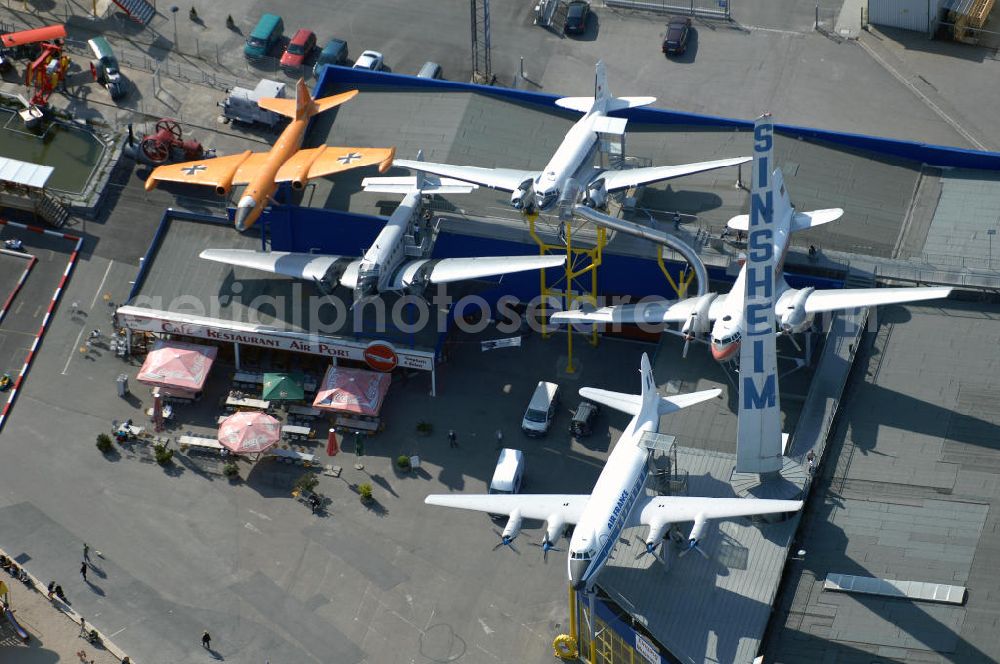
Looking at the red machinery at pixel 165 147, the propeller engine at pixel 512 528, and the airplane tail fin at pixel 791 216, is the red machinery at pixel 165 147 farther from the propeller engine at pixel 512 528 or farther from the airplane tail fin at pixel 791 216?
the propeller engine at pixel 512 528

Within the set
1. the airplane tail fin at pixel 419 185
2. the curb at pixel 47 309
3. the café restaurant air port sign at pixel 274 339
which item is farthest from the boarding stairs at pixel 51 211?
the airplane tail fin at pixel 419 185

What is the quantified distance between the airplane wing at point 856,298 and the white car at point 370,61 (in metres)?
46.6

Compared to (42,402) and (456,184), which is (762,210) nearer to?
(456,184)

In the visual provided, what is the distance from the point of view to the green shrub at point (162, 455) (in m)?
102

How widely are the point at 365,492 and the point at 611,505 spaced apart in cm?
2036

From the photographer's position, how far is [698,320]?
98062 mm

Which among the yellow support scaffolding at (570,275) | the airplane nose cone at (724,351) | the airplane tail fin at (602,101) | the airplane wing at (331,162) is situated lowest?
the airplane nose cone at (724,351)

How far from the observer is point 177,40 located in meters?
135

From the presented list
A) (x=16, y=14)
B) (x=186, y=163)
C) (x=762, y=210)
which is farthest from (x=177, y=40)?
(x=762, y=210)

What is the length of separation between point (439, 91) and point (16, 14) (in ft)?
138

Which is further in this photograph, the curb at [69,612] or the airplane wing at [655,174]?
the airplane wing at [655,174]

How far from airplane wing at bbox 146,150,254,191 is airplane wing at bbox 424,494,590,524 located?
33387 mm

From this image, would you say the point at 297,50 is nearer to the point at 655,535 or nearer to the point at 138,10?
the point at 138,10

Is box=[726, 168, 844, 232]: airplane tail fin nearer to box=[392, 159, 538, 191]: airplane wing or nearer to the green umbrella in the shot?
box=[392, 159, 538, 191]: airplane wing
